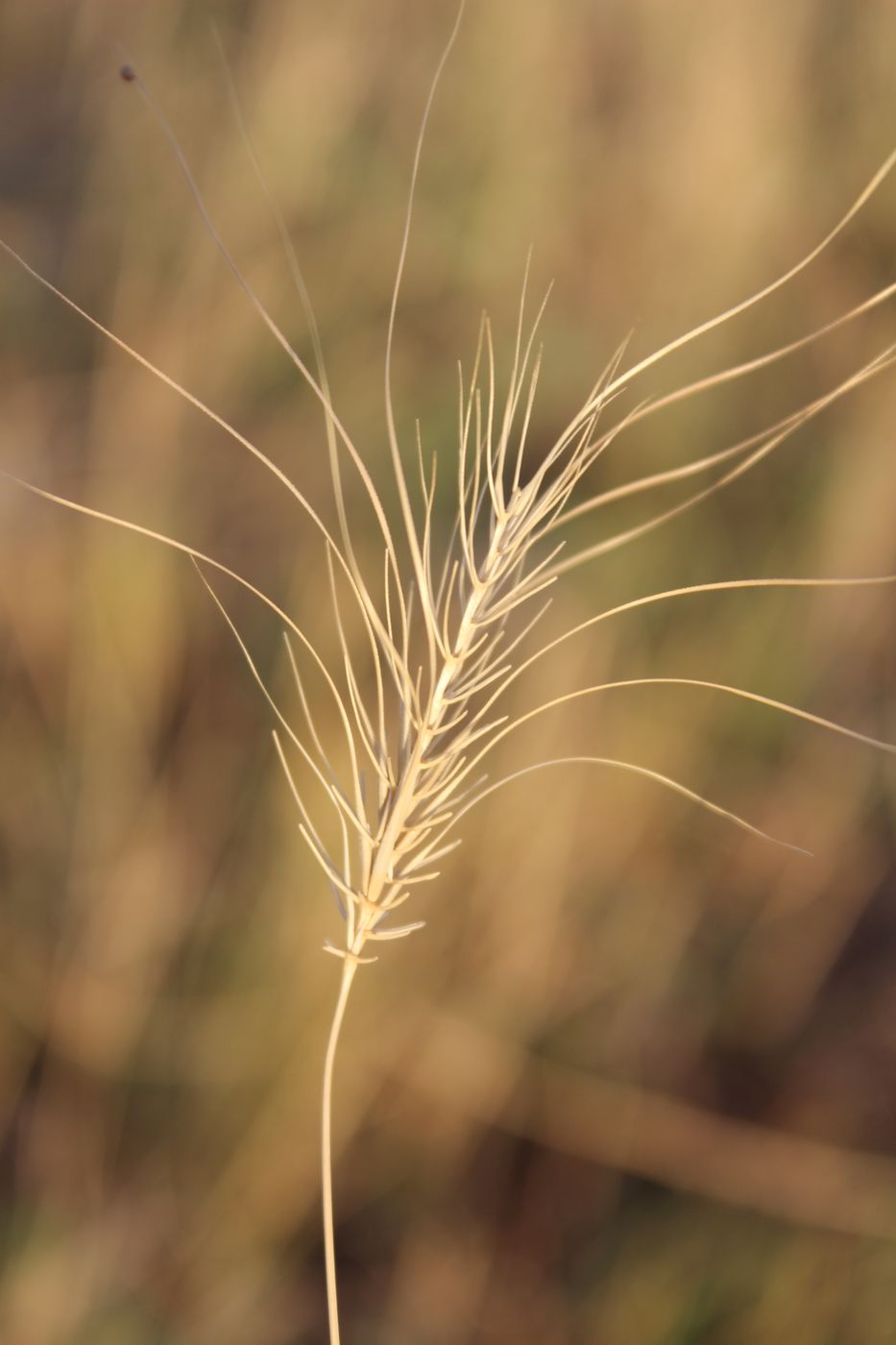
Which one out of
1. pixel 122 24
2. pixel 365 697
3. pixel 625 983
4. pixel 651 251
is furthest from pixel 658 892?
pixel 122 24

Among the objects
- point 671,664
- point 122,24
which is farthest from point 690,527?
point 122,24

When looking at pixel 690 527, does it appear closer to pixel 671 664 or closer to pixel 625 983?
pixel 671 664

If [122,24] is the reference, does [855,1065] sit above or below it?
below

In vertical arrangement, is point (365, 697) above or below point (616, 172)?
below

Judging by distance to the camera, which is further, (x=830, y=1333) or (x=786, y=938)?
(x=786, y=938)

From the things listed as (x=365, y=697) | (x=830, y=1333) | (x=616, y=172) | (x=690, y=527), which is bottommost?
(x=830, y=1333)

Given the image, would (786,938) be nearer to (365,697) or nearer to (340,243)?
(365,697)
